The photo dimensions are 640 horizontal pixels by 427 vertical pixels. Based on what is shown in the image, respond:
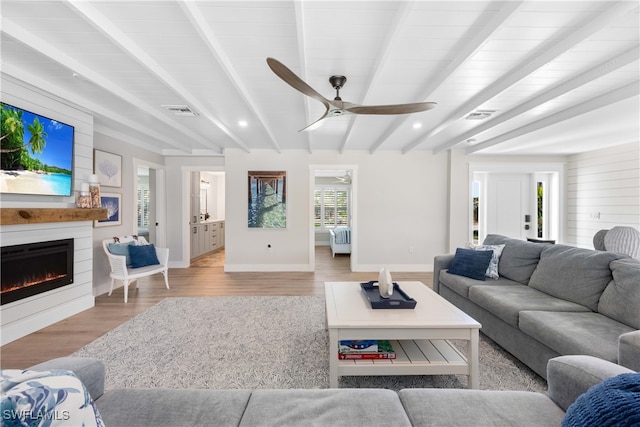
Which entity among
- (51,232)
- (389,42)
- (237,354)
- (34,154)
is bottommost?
(237,354)

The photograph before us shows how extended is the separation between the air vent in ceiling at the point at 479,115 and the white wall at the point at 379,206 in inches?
80.2

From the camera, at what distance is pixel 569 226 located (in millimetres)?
5723

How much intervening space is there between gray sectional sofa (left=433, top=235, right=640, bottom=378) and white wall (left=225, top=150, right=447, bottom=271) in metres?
2.61

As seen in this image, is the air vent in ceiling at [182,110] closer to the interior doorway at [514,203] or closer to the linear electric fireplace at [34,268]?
the linear electric fireplace at [34,268]

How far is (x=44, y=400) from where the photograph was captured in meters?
0.67

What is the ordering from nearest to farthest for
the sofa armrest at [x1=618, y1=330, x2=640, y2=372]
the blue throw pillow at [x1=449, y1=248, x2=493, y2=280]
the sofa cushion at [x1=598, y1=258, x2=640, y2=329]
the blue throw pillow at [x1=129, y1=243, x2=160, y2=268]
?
1. the sofa armrest at [x1=618, y1=330, x2=640, y2=372]
2. the sofa cushion at [x1=598, y1=258, x2=640, y2=329]
3. the blue throw pillow at [x1=449, y1=248, x2=493, y2=280]
4. the blue throw pillow at [x1=129, y1=243, x2=160, y2=268]

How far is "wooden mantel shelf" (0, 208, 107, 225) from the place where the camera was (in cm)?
252

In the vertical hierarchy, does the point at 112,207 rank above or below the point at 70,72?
below

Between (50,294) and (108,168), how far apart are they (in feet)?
6.62

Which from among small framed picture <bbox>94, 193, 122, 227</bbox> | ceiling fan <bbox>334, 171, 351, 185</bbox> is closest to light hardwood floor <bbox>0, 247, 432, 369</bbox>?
small framed picture <bbox>94, 193, 122, 227</bbox>

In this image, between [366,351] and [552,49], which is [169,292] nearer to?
[366,351]

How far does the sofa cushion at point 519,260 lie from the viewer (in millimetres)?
2967

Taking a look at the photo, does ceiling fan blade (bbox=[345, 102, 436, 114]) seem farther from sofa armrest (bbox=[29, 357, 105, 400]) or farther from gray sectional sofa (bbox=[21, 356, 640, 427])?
sofa armrest (bbox=[29, 357, 105, 400])

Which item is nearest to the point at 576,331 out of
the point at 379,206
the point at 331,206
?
the point at 379,206
